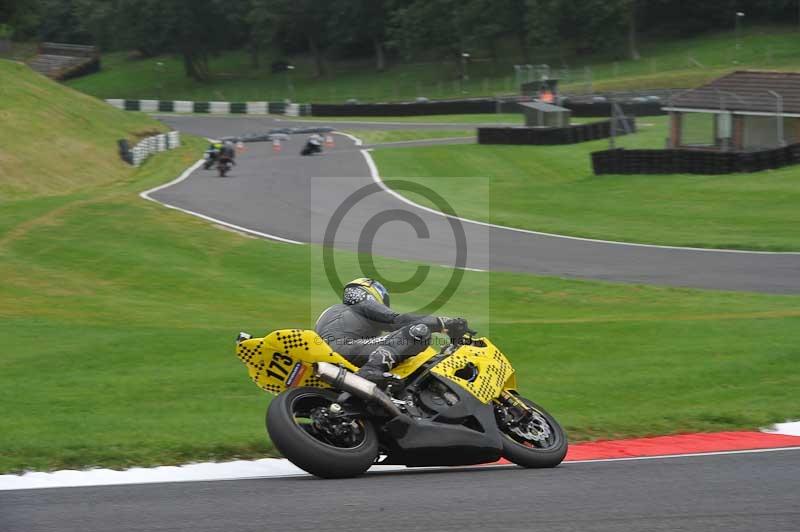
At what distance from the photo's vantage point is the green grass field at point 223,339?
9.40 meters

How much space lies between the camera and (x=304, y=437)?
714 centimetres

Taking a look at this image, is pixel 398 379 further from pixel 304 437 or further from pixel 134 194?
pixel 134 194

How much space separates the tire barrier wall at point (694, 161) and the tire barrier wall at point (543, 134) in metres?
7.60

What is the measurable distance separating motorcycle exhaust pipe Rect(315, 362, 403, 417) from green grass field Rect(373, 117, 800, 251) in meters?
17.6

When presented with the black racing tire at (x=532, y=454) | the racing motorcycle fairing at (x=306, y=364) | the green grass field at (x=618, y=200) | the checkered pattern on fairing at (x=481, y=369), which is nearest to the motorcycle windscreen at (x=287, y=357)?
the racing motorcycle fairing at (x=306, y=364)

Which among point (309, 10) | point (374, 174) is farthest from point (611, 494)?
point (309, 10)

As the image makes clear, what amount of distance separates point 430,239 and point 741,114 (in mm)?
13747

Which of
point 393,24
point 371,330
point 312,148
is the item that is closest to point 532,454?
point 371,330

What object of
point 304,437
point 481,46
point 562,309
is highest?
point 481,46

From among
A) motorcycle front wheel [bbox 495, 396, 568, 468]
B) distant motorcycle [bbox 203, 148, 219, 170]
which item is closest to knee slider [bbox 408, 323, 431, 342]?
motorcycle front wheel [bbox 495, 396, 568, 468]

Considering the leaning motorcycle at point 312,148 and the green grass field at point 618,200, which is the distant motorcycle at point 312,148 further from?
the green grass field at point 618,200

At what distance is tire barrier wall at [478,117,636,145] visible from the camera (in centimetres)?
4134

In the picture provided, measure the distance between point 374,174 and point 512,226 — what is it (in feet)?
34.8

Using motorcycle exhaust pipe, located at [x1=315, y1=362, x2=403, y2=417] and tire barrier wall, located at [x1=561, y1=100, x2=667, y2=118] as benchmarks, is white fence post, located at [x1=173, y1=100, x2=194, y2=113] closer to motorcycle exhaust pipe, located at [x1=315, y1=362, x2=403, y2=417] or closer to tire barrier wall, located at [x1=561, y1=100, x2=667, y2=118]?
tire barrier wall, located at [x1=561, y1=100, x2=667, y2=118]
